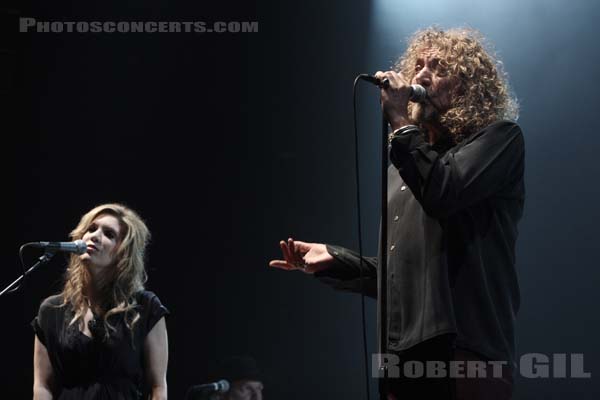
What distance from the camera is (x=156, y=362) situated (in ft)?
10.3

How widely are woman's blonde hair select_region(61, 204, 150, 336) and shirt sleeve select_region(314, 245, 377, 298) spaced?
1.39 metres

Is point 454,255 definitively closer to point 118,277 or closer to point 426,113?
point 426,113

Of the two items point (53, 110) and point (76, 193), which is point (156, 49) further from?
point (76, 193)

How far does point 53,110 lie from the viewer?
4199 millimetres

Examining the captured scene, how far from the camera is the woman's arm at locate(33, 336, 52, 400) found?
119 inches

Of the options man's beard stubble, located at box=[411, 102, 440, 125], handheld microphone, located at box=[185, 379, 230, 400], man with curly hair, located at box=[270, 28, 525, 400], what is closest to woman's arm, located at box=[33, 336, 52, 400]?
handheld microphone, located at box=[185, 379, 230, 400]

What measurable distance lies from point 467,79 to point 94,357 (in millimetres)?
1896

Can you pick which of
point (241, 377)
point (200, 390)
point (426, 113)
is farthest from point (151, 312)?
point (426, 113)

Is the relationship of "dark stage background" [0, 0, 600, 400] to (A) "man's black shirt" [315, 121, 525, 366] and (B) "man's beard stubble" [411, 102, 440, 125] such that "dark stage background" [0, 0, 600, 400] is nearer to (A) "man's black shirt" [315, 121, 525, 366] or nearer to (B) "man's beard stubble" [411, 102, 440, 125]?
(B) "man's beard stubble" [411, 102, 440, 125]

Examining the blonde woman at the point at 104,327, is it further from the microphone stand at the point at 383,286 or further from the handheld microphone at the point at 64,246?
the microphone stand at the point at 383,286
